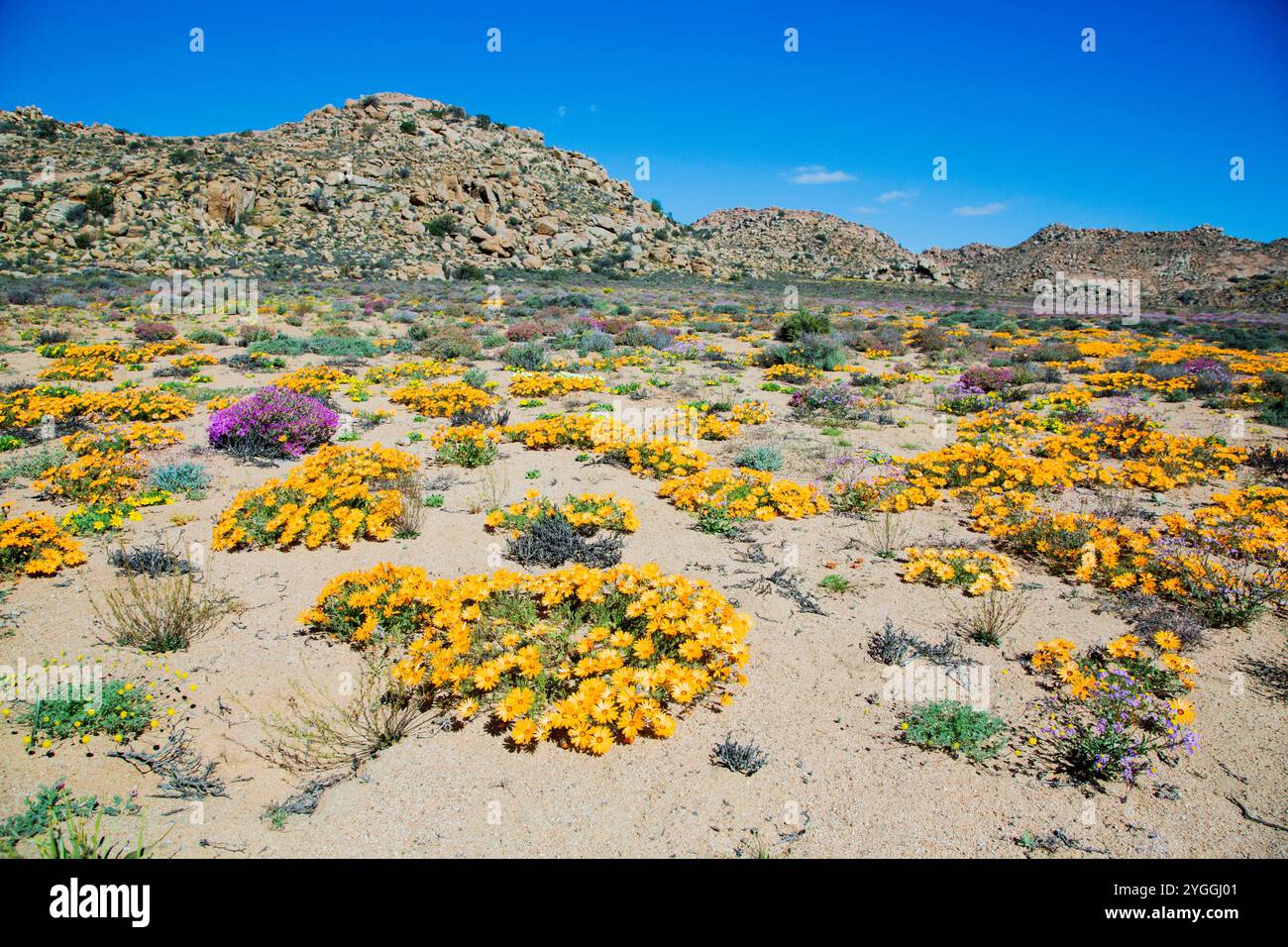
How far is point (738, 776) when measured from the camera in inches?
143

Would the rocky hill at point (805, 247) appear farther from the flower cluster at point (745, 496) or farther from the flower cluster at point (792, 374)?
the flower cluster at point (745, 496)

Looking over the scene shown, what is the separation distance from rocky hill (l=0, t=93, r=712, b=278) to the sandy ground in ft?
124

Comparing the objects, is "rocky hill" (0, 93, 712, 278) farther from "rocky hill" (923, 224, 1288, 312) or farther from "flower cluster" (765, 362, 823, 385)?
"rocky hill" (923, 224, 1288, 312)

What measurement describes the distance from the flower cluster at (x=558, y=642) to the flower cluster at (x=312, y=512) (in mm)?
1414

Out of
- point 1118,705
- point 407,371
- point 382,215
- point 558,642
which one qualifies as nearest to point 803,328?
point 407,371

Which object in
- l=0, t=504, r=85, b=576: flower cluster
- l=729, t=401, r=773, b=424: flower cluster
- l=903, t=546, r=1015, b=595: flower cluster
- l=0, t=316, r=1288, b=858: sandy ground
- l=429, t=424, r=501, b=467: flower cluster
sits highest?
l=729, t=401, r=773, b=424: flower cluster

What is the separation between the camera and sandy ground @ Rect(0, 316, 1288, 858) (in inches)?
125

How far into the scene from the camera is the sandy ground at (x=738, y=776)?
3182mm

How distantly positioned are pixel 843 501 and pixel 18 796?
7518mm

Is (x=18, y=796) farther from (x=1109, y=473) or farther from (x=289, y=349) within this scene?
(x=289, y=349)

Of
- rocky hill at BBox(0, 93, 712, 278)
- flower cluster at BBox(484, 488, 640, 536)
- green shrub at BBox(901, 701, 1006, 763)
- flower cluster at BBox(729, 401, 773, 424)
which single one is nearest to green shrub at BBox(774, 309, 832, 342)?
flower cluster at BBox(729, 401, 773, 424)

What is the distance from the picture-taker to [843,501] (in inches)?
299

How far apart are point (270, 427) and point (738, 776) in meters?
8.46
